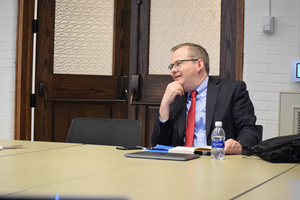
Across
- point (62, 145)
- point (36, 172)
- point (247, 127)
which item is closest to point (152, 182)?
point (36, 172)

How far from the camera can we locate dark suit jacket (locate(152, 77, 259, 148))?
2.20 metres

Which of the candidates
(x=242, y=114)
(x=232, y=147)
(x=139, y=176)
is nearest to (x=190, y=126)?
(x=242, y=114)

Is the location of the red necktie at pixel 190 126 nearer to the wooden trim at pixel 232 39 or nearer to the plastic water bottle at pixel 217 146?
the plastic water bottle at pixel 217 146

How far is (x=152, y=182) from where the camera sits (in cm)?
107

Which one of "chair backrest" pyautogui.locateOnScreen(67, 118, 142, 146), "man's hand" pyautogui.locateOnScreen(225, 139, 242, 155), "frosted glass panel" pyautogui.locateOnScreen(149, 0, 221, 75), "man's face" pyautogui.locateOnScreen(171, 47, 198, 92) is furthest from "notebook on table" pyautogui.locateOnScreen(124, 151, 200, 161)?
"frosted glass panel" pyautogui.locateOnScreen(149, 0, 221, 75)

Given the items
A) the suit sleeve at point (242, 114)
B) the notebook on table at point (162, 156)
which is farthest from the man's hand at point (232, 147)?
the suit sleeve at point (242, 114)

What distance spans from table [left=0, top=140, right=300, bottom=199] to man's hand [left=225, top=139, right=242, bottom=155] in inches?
1.8

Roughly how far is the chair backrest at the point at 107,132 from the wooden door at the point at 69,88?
1.24 metres

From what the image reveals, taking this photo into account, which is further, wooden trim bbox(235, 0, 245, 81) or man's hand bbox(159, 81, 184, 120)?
wooden trim bbox(235, 0, 245, 81)

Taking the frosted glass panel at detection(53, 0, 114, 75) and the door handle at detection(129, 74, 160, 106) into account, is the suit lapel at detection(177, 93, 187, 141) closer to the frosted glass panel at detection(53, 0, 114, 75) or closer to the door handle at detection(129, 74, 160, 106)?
the door handle at detection(129, 74, 160, 106)

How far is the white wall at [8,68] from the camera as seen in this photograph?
3.50m

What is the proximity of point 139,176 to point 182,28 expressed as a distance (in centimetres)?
262

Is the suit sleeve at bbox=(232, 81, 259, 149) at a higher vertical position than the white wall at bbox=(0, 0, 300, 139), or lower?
lower

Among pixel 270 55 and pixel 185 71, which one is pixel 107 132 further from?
pixel 270 55
